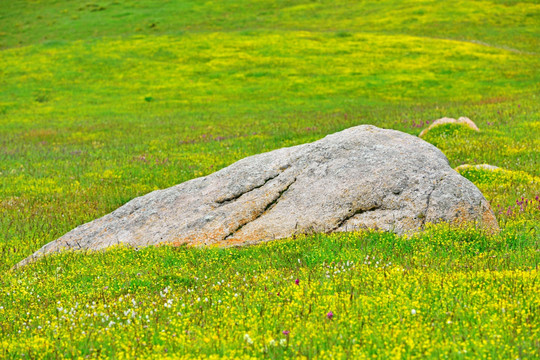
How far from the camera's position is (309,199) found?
990cm

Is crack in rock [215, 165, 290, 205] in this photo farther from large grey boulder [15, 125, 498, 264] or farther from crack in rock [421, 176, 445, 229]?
crack in rock [421, 176, 445, 229]

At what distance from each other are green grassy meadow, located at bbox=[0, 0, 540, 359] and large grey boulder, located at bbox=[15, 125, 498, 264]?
77 centimetres

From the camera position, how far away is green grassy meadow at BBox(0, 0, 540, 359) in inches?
205

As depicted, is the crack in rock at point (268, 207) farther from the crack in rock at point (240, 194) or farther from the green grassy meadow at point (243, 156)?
the green grassy meadow at point (243, 156)

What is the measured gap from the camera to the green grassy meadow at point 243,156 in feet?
17.1

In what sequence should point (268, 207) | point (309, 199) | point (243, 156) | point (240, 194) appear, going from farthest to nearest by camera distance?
point (243, 156) → point (240, 194) → point (268, 207) → point (309, 199)

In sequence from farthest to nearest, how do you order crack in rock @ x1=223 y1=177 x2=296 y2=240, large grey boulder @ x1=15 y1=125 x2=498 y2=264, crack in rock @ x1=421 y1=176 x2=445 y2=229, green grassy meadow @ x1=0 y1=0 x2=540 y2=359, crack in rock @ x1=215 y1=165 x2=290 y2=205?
crack in rock @ x1=215 y1=165 x2=290 y2=205 → crack in rock @ x1=223 y1=177 x2=296 y2=240 → large grey boulder @ x1=15 y1=125 x2=498 y2=264 → crack in rock @ x1=421 y1=176 x2=445 y2=229 → green grassy meadow @ x1=0 y1=0 x2=540 y2=359

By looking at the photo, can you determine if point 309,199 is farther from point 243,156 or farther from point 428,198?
point 243,156

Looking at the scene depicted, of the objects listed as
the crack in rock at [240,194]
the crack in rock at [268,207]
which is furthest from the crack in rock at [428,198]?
the crack in rock at [240,194]

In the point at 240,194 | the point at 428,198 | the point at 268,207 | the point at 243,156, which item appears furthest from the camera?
the point at 243,156

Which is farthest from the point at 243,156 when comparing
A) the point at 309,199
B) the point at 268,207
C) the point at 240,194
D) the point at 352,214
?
the point at 352,214

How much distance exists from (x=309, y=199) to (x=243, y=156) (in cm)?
1030

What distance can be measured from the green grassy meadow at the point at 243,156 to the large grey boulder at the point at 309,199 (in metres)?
0.77

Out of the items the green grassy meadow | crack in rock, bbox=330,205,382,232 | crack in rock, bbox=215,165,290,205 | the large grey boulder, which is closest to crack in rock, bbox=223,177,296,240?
the large grey boulder
